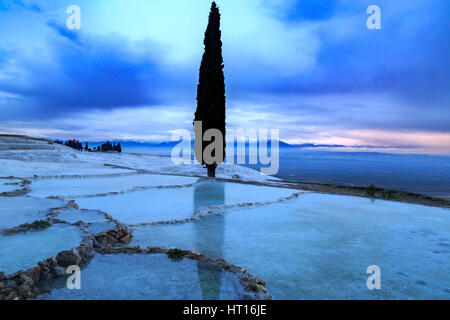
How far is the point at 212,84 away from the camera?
20.9 metres

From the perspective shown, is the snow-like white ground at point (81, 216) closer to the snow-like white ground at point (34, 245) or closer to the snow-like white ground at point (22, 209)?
the snow-like white ground at point (22, 209)

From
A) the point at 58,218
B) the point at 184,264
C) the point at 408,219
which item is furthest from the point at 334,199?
the point at 58,218

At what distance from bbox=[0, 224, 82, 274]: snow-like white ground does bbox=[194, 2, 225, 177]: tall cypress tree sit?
1551 cm

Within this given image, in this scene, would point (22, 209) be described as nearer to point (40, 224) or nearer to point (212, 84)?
point (40, 224)

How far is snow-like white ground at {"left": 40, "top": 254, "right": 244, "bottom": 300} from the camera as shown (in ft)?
12.2

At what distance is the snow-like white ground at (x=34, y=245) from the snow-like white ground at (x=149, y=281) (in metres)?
0.87

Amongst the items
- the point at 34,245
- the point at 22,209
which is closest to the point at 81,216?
the point at 22,209

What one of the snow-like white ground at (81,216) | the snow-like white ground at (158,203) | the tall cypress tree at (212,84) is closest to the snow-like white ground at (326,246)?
the snow-like white ground at (158,203)

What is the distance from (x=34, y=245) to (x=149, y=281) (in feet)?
9.24

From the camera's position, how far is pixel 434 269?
17.7 feet

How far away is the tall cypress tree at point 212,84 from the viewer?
20938 mm

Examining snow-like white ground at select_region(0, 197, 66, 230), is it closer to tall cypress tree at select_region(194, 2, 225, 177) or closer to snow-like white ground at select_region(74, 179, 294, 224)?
snow-like white ground at select_region(74, 179, 294, 224)

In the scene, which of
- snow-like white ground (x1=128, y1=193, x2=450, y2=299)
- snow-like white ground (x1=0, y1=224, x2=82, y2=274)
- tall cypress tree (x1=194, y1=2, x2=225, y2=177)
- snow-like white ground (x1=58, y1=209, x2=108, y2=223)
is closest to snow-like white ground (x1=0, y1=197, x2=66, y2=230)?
snow-like white ground (x1=58, y1=209, x2=108, y2=223)
